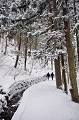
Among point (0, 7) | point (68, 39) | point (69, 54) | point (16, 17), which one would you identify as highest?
point (0, 7)

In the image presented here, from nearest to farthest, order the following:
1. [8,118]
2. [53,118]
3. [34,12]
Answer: [53,118], [8,118], [34,12]

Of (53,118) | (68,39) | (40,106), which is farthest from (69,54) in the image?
(53,118)

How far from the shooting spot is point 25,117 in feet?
34.4

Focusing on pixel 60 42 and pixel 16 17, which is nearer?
pixel 16 17

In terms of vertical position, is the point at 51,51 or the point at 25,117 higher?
the point at 51,51

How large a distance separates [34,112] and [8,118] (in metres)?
1.90

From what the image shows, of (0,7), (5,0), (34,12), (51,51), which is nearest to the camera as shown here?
(34,12)

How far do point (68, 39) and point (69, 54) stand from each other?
0.85 m

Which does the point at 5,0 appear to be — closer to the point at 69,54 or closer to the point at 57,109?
the point at 69,54

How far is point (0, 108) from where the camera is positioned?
45.7 ft

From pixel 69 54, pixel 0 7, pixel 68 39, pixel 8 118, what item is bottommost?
pixel 8 118

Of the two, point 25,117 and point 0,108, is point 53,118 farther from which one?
point 0,108

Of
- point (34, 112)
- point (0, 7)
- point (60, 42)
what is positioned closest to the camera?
point (34, 112)

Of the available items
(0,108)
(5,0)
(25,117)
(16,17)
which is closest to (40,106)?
(25,117)
